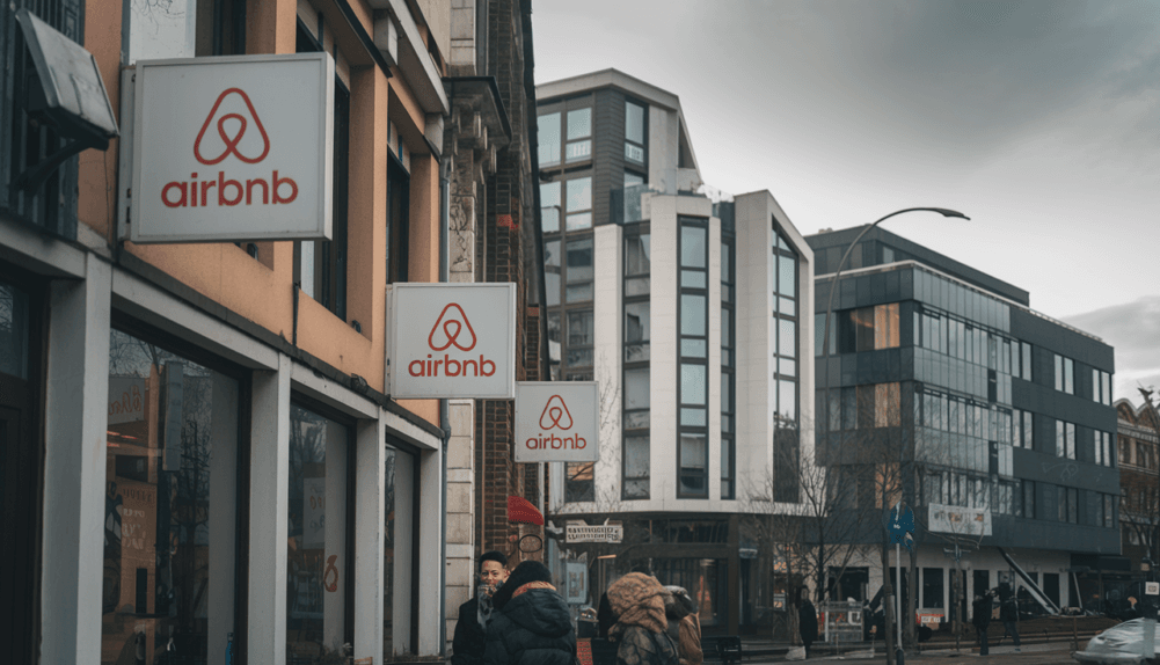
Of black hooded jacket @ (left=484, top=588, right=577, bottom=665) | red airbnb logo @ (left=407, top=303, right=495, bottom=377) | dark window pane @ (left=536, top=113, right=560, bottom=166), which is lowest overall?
black hooded jacket @ (left=484, top=588, right=577, bottom=665)

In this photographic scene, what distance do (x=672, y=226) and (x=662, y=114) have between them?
835 cm

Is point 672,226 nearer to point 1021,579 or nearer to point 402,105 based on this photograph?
point 1021,579

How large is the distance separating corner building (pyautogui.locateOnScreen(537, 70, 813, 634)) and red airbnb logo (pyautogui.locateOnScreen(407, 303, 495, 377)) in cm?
4065

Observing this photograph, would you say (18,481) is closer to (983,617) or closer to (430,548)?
(430,548)

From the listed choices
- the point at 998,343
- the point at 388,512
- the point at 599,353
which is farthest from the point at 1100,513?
the point at 388,512

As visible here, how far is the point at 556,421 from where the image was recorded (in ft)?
59.2

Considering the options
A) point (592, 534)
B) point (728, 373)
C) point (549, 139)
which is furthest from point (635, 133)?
point (592, 534)

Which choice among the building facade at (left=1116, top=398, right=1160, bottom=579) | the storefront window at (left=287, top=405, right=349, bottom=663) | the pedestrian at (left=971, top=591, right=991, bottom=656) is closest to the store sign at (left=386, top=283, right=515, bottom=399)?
the storefront window at (left=287, top=405, right=349, bottom=663)

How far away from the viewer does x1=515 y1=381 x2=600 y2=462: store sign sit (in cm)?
1798

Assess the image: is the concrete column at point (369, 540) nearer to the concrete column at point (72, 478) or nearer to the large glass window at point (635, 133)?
the concrete column at point (72, 478)

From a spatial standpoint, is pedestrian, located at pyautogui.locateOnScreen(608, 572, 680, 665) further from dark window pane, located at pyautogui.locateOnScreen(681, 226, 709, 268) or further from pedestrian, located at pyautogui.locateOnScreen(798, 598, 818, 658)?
dark window pane, located at pyautogui.locateOnScreen(681, 226, 709, 268)

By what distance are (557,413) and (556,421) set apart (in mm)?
120

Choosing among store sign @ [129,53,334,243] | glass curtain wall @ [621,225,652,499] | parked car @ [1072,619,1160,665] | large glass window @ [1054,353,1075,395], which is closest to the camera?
store sign @ [129,53,334,243]

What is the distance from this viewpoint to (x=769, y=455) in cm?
5397
